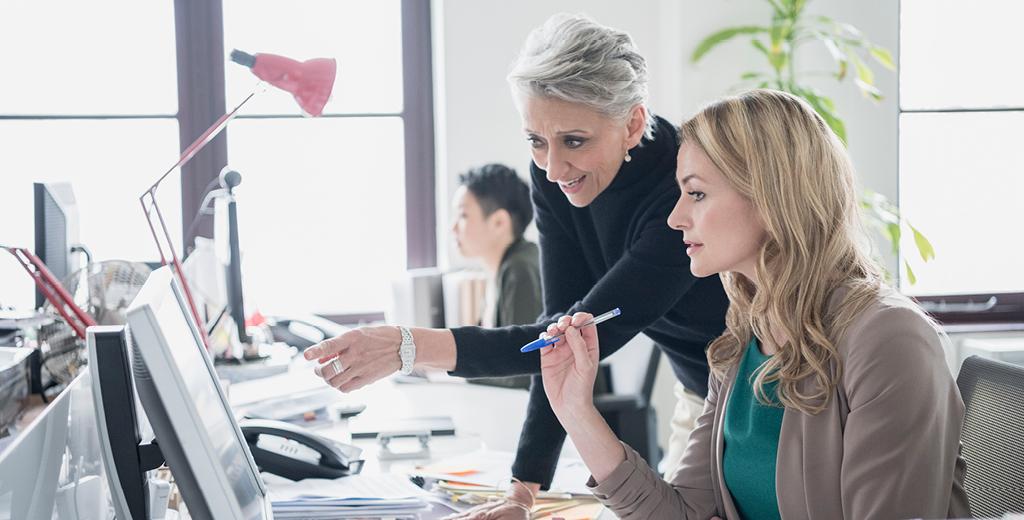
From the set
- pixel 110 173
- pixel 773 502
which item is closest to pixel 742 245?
pixel 773 502

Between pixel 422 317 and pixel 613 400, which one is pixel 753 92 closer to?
pixel 613 400

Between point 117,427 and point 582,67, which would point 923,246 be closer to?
point 582,67

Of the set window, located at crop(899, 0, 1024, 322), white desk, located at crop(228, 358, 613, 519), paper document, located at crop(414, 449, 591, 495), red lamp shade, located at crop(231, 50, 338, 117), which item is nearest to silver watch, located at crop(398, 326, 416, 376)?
paper document, located at crop(414, 449, 591, 495)

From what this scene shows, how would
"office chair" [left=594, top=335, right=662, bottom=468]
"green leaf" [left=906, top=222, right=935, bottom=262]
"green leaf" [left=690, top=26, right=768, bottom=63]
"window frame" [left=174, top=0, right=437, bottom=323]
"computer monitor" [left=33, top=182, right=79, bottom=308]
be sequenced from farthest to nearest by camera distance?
"window frame" [left=174, top=0, right=437, bottom=323]
"green leaf" [left=690, top=26, right=768, bottom=63]
"green leaf" [left=906, top=222, right=935, bottom=262]
"office chair" [left=594, top=335, right=662, bottom=468]
"computer monitor" [left=33, top=182, right=79, bottom=308]

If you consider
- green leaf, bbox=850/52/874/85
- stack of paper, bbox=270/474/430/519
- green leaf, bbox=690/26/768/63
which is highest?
green leaf, bbox=690/26/768/63

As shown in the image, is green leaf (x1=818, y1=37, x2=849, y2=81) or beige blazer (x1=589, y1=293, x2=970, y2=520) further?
green leaf (x1=818, y1=37, x2=849, y2=81)

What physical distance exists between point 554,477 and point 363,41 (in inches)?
105

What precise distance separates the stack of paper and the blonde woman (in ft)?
0.98

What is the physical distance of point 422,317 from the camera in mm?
3488

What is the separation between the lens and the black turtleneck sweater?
1.55 m

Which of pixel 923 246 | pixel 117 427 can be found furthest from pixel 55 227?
pixel 923 246

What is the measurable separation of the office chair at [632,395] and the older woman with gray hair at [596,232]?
1.05 m

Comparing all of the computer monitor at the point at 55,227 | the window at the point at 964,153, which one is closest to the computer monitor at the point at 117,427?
the computer monitor at the point at 55,227

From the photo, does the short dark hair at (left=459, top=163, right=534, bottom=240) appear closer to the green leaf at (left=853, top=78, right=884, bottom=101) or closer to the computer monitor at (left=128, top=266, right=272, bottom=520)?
the green leaf at (left=853, top=78, right=884, bottom=101)
